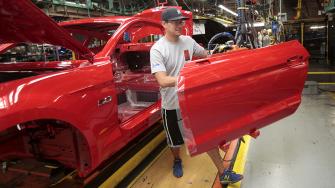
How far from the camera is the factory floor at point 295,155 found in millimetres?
2572

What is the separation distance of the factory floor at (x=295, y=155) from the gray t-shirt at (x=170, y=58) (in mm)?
1065

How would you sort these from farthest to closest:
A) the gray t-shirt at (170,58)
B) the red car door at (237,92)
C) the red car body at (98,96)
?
the gray t-shirt at (170,58)
the red car door at (237,92)
the red car body at (98,96)

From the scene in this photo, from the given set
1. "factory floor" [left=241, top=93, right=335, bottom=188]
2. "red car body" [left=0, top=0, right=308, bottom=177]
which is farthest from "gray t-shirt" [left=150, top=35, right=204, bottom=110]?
"factory floor" [left=241, top=93, right=335, bottom=188]

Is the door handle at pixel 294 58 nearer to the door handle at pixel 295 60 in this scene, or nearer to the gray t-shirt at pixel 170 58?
the door handle at pixel 295 60

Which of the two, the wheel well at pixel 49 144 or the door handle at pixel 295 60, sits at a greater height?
the door handle at pixel 295 60

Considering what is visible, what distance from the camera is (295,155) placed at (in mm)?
3082

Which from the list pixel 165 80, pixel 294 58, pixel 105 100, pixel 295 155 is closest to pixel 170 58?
pixel 165 80

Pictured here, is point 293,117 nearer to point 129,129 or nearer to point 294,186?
point 294,186

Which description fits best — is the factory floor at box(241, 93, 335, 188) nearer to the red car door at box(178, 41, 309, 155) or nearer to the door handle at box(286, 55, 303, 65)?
the red car door at box(178, 41, 309, 155)

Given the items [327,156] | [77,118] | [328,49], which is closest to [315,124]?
[327,156]

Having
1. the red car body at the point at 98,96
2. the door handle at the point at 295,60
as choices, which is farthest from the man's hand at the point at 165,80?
the door handle at the point at 295,60

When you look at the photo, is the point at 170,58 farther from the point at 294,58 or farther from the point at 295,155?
the point at 295,155

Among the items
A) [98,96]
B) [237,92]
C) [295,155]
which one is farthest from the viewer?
[295,155]

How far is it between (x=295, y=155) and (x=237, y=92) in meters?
1.58
